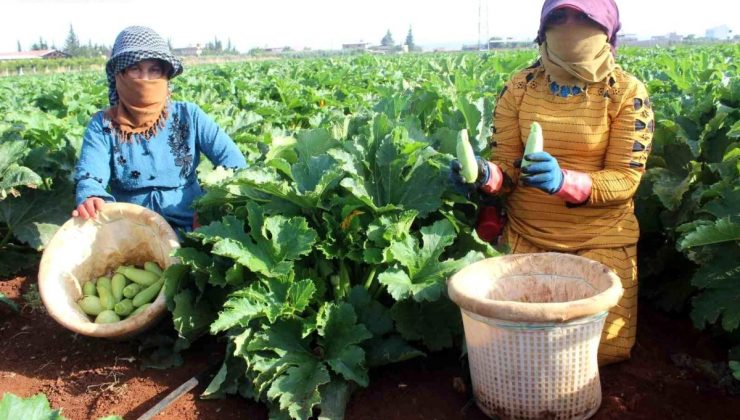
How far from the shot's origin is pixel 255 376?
323 centimetres

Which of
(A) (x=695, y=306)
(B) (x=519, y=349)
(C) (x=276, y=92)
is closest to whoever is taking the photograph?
(B) (x=519, y=349)

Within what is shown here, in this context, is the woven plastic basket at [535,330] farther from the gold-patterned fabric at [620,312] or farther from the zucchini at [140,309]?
the zucchini at [140,309]

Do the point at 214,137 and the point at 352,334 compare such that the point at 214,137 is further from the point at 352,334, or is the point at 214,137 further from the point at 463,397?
the point at 463,397

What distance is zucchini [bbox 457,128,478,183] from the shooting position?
324 cm

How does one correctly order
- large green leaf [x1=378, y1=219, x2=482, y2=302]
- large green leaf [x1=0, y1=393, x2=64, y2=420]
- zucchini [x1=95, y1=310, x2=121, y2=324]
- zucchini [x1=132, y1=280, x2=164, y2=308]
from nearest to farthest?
large green leaf [x1=0, y1=393, x2=64, y2=420] → large green leaf [x1=378, y1=219, x2=482, y2=302] → zucchini [x1=95, y1=310, x2=121, y2=324] → zucchini [x1=132, y1=280, x2=164, y2=308]

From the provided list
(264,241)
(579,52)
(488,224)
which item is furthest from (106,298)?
(579,52)

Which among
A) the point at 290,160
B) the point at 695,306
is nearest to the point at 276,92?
the point at 290,160

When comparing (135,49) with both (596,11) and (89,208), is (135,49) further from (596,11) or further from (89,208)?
(596,11)

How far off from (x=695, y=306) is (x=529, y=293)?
0.76 meters

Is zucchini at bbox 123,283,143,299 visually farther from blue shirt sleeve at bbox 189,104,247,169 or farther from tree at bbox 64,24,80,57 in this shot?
tree at bbox 64,24,80,57

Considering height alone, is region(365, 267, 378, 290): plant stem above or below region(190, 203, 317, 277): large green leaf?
below

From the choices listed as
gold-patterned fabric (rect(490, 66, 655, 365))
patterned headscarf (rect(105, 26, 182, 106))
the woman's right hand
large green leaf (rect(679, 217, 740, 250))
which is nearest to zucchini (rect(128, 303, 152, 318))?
the woman's right hand

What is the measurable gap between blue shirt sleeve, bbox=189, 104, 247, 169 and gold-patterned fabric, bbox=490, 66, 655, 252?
1707 mm

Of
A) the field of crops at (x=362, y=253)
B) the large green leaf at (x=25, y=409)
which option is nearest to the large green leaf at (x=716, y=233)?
the field of crops at (x=362, y=253)
